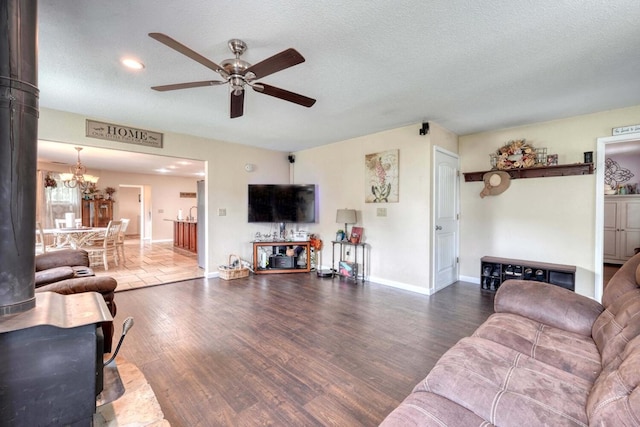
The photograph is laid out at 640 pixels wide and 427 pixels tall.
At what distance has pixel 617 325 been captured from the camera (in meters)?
1.38

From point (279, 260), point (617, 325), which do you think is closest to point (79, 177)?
point (279, 260)

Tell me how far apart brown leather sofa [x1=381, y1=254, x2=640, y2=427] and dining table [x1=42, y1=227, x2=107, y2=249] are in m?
6.51

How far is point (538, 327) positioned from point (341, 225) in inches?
138

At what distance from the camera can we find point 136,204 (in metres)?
10.3

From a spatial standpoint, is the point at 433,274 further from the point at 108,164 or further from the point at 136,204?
the point at 136,204

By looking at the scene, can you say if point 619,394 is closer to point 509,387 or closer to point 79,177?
point 509,387

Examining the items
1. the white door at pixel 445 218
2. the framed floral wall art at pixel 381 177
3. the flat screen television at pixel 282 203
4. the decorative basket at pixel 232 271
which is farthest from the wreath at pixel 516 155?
the decorative basket at pixel 232 271

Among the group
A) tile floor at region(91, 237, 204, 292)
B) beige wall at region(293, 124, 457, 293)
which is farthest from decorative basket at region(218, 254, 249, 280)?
beige wall at region(293, 124, 457, 293)

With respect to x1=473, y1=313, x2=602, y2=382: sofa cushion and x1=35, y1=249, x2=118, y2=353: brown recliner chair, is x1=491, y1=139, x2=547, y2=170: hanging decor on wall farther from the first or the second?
x1=35, y1=249, x2=118, y2=353: brown recliner chair

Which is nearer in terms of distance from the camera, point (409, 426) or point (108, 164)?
point (409, 426)

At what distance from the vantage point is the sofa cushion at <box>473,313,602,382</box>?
129cm

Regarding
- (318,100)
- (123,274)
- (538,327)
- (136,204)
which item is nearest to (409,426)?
(538,327)

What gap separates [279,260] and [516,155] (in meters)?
4.16

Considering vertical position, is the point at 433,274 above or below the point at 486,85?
below
